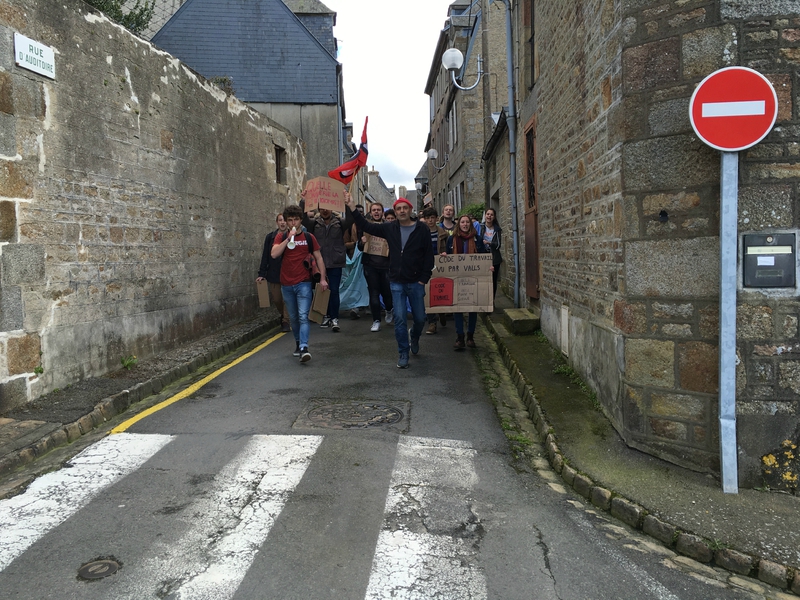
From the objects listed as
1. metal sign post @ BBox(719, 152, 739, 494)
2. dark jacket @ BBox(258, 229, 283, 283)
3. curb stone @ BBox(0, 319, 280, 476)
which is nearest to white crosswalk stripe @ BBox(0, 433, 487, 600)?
curb stone @ BBox(0, 319, 280, 476)

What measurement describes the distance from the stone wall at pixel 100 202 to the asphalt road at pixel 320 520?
4.61ft

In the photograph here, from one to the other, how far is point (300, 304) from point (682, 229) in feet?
15.3

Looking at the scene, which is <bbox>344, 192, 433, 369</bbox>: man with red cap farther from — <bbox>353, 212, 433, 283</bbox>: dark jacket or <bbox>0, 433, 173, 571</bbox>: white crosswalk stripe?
<bbox>0, 433, 173, 571</bbox>: white crosswalk stripe

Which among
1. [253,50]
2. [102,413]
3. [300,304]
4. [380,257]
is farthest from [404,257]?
[253,50]

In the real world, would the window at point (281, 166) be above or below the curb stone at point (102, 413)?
above

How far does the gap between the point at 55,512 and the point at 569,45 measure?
5915 mm

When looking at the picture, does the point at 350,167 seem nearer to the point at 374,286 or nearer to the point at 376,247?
the point at 376,247

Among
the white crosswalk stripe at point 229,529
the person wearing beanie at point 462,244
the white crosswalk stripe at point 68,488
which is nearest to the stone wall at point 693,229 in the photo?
the white crosswalk stripe at point 229,529

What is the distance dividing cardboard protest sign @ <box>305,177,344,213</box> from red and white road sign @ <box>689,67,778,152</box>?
14.4ft

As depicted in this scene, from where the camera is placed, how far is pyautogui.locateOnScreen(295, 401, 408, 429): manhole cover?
4.99 meters

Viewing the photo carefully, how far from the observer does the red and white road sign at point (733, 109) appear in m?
3.57

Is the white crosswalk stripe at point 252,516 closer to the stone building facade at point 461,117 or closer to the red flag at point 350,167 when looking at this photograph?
the red flag at point 350,167

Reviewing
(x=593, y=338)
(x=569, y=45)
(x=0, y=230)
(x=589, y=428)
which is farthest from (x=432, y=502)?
(x=569, y=45)

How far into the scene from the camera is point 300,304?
7547 mm
